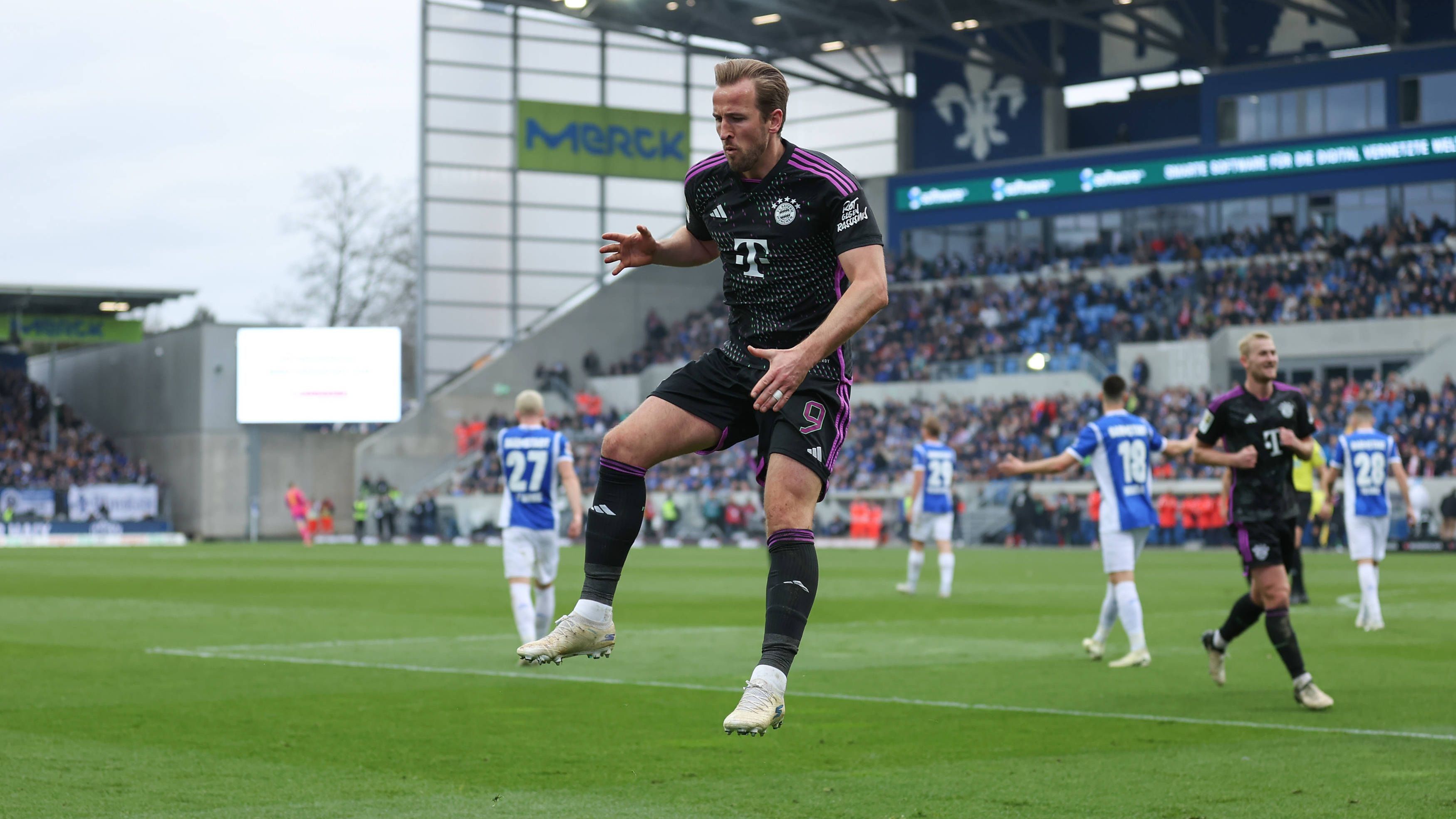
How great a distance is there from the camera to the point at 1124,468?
43.4 ft

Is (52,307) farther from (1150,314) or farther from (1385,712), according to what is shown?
(1385,712)

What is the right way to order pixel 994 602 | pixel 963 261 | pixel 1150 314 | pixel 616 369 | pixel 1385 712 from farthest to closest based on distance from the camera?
pixel 616 369 < pixel 963 261 < pixel 1150 314 < pixel 994 602 < pixel 1385 712

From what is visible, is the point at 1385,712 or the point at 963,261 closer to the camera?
the point at 1385,712

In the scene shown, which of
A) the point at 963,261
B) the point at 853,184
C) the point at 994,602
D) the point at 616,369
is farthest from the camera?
the point at 616,369

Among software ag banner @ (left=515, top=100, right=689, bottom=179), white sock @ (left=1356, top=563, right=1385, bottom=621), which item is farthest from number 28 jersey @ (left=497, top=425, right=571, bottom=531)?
software ag banner @ (left=515, top=100, right=689, bottom=179)

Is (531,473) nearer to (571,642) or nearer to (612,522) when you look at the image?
(612,522)

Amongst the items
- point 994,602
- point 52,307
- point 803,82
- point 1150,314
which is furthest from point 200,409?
point 994,602

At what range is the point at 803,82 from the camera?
189 ft

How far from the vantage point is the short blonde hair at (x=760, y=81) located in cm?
549

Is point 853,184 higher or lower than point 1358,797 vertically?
higher

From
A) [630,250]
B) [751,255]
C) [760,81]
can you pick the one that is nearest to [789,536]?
[751,255]

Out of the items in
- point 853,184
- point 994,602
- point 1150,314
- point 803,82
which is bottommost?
point 994,602

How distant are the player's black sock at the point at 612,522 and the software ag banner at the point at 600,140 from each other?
1961 inches

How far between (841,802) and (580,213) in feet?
170
